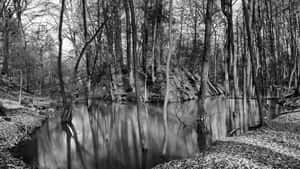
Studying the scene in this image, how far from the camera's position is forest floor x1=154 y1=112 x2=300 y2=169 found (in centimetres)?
706

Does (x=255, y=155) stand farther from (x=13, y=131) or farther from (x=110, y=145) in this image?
(x=13, y=131)

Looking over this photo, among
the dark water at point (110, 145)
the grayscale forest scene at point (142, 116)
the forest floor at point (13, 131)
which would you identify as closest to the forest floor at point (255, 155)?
the grayscale forest scene at point (142, 116)

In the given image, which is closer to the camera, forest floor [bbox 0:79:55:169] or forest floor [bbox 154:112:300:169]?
forest floor [bbox 154:112:300:169]

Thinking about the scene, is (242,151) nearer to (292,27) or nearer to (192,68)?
(292,27)

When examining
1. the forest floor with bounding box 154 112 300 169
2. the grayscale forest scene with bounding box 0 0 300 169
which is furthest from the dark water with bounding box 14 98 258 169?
the forest floor with bounding box 154 112 300 169

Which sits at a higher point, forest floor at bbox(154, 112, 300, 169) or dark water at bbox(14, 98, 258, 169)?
forest floor at bbox(154, 112, 300, 169)

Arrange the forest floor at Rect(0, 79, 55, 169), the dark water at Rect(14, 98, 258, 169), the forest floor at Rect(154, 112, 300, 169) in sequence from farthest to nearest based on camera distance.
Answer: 1. the dark water at Rect(14, 98, 258, 169)
2. the forest floor at Rect(0, 79, 55, 169)
3. the forest floor at Rect(154, 112, 300, 169)

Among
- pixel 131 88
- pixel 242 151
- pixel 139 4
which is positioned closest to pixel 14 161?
pixel 242 151

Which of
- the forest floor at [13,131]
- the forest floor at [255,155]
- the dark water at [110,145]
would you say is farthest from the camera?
the dark water at [110,145]

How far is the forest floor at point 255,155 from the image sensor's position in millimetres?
7062

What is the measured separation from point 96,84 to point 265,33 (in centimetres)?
2555

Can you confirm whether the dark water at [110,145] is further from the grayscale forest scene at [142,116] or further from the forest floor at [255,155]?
the forest floor at [255,155]

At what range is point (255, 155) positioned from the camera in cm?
800

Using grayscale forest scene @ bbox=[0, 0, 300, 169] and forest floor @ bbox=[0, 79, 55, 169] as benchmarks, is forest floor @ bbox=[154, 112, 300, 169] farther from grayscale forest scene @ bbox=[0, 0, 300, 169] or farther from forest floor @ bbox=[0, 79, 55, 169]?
forest floor @ bbox=[0, 79, 55, 169]
